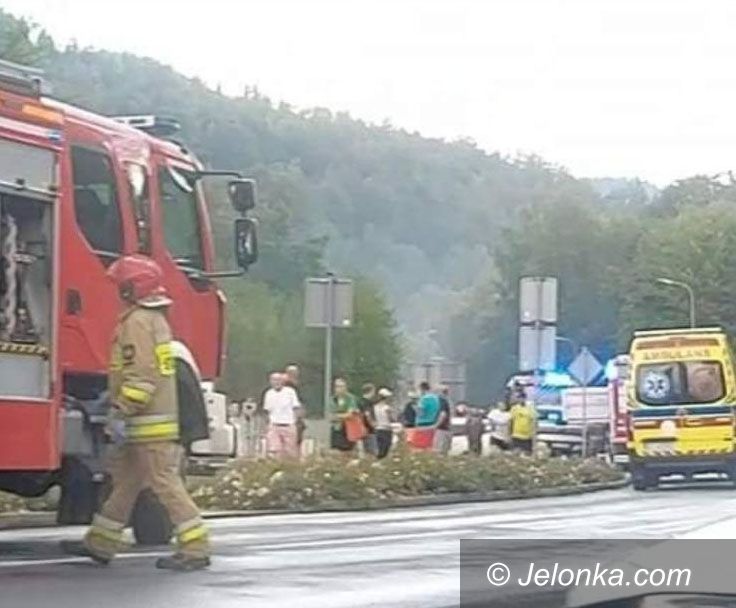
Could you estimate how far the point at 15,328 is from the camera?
11742 millimetres

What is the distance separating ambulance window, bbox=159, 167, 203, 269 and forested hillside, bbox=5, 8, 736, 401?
40.3m

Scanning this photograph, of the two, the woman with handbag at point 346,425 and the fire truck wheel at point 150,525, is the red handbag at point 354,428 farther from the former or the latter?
the fire truck wheel at point 150,525

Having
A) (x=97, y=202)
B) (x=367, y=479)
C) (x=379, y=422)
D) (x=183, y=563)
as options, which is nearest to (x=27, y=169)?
(x=97, y=202)

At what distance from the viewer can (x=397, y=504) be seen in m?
22.8

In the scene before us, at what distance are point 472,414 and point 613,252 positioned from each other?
75665 mm

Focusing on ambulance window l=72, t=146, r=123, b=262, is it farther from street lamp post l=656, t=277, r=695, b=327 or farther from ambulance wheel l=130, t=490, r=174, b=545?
street lamp post l=656, t=277, r=695, b=327

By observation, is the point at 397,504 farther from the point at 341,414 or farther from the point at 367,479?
the point at 341,414

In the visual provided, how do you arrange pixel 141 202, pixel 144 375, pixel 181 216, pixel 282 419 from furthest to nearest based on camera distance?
pixel 282 419 < pixel 181 216 < pixel 141 202 < pixel 144 375

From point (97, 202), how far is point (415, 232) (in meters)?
139

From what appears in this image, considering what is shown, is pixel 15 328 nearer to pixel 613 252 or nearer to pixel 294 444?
pixel 294 444

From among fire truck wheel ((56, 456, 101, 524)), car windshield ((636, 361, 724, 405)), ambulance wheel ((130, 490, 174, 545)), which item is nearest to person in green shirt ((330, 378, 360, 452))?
car windshield ((636, 361, 724, 405))

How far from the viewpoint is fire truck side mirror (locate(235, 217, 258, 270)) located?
15.5 metres

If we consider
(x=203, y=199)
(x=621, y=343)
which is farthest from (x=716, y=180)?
(x=203, y=199)

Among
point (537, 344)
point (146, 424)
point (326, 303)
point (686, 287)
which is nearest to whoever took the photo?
point (146, 424)
